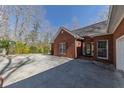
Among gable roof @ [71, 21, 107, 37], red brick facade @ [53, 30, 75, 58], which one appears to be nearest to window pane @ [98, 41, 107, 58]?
gable roof @ [71, 21, 107, 37]

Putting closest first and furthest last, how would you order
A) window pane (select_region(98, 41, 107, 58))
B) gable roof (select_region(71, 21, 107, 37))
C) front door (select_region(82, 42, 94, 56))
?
window pane (select_region(98, 41, 107, 58)) → gable roof (select_region(71, 21, 107, 37)) → front door (select_region(82, 42, 94, 56))

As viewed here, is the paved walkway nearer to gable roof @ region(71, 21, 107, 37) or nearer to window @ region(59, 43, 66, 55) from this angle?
gable roof @ region(71, 21, 107, 37)

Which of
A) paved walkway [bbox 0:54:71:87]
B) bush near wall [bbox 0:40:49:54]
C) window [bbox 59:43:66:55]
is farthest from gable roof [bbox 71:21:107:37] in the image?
bush near wall [bbox 0:40:49:54]

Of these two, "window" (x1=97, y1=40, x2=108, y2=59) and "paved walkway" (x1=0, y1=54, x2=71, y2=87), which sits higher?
"window" (x1=97, y1=40, x2=108, y2=59)

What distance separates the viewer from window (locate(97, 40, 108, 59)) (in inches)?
527

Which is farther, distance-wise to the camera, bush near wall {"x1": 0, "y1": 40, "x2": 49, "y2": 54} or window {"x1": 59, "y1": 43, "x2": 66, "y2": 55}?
bush near wall {"x1": 0, "y1": 40, "x2": 49, "y2": 54}

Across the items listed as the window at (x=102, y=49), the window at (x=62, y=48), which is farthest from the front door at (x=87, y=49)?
the window at (x=102, y=49)

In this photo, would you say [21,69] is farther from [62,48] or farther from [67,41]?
[62,48]

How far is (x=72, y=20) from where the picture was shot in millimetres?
27078

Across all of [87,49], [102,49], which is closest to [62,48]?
[87,49]

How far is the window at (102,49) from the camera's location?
1340 centimetres

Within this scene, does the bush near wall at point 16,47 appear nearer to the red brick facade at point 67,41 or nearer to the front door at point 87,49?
the red brick facade at point 67,41

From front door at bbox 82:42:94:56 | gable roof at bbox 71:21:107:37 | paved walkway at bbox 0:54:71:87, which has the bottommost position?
paved walkway at bbox 0:54:71:87

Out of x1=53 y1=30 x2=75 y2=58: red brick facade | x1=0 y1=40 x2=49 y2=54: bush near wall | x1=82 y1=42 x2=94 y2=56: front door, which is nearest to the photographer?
x1=82 y1=42 x2=94 y2=56: front door
